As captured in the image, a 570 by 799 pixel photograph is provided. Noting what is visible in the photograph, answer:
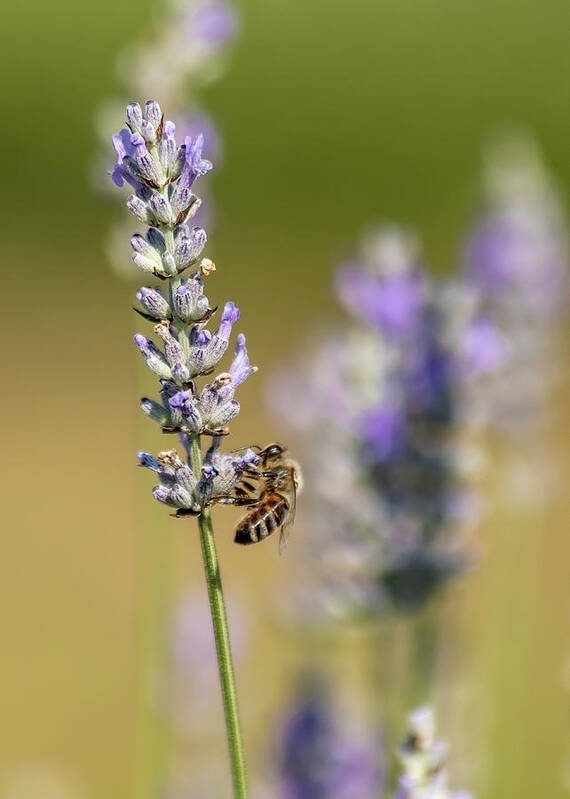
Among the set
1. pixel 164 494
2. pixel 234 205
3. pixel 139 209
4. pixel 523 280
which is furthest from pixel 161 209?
pixel 234 205

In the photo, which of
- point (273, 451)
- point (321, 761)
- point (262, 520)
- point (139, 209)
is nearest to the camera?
point (139, 209)

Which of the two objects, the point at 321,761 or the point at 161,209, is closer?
the point at 161,209

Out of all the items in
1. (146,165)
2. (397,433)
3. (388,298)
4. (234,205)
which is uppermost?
(234,205)

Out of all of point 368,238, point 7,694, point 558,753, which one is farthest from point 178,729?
point 7,694

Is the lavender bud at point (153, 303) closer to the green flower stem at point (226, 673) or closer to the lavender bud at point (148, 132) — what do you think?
the lavender bud at point (148, 132)

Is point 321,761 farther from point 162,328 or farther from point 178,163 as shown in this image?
point 178,163

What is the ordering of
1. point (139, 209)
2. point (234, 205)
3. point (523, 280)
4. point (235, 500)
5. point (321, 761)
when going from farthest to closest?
point (234, 205), point (523, 280), point (321, 761), point (235, 500), point (139, 209)
